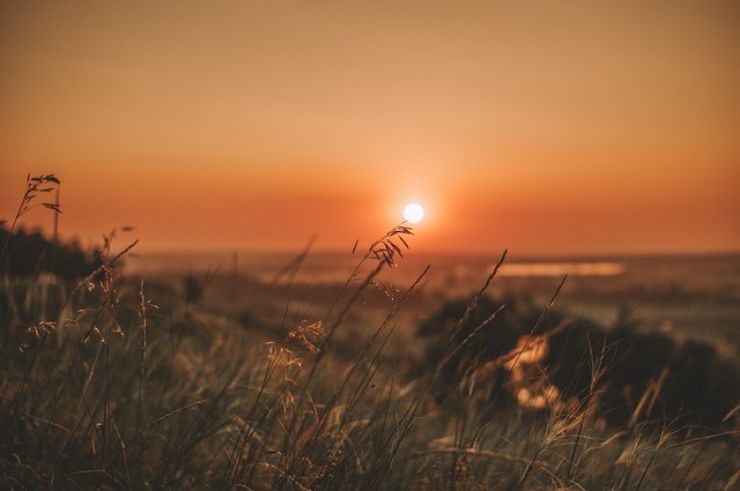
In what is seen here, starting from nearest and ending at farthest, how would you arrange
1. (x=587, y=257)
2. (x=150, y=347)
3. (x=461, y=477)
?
(x=461, y=477) → (x=150, y=347) → (x=587, y=257)

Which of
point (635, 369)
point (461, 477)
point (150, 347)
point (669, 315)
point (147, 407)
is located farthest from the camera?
point (669, 315)

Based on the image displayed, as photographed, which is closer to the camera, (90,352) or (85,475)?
(85,475)

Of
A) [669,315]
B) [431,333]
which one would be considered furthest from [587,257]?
[431,333]

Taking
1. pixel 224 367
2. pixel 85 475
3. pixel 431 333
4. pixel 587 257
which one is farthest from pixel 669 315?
pixel 587 257

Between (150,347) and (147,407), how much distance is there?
1.80 feet

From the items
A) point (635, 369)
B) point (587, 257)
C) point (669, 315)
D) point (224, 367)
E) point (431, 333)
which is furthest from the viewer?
point (587, 257)

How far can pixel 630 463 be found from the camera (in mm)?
2590

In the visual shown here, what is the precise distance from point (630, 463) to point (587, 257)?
388 ft

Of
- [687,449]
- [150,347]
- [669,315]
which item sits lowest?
[669,315]

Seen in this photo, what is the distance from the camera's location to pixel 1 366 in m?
3.60

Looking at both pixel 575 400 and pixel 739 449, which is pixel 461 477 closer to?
pixel 575 400

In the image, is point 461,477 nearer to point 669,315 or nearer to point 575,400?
point 575,400

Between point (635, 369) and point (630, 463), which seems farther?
point (635, 369)

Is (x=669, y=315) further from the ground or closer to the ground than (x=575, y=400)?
closer to the ground
